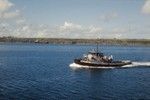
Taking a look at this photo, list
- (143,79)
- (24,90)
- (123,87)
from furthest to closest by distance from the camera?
(143,79), (123,87), (24,90)

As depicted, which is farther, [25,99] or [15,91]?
[15,91]

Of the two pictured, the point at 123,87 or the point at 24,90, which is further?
the point at 123,87

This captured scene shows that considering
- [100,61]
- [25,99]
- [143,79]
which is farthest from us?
Result: [100,61]

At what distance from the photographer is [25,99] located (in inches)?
2233

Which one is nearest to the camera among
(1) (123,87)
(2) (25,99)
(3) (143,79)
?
(2) (25,99)

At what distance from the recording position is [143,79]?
83500 millimetres

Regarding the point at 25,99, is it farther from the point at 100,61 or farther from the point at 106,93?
the point at 100,61

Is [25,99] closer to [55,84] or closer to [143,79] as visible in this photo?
[55,84]

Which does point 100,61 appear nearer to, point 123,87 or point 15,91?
point 123,87

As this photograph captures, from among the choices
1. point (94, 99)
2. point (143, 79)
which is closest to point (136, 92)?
point (94, 99)

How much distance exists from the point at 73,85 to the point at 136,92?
14.5 metres

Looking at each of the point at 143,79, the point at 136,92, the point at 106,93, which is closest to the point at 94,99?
the point at 106,93

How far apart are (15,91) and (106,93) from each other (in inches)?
660

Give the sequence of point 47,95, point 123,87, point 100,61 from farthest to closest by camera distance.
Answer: point 100,61
point 123,87
point 47,95
